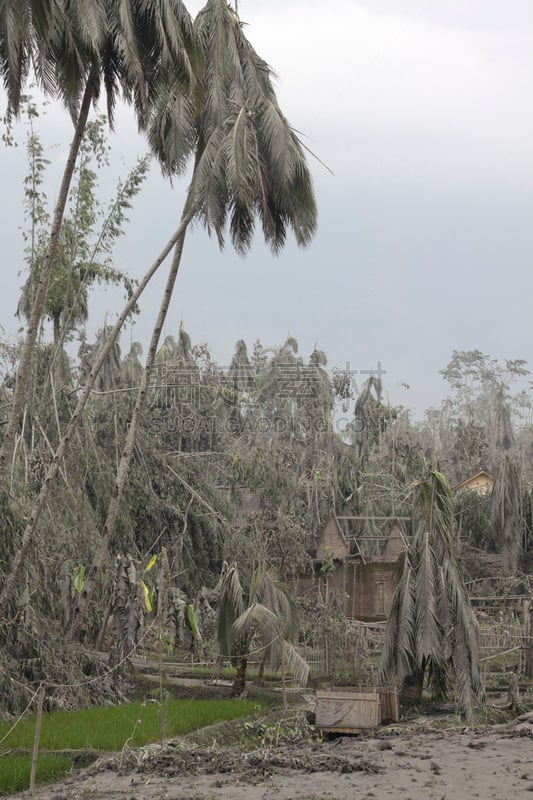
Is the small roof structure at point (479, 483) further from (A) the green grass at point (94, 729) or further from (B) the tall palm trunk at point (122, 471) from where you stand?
(A) the green grass at point (94, 729)

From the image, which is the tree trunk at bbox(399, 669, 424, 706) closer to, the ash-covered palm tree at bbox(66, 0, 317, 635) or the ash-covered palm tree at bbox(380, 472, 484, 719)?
the ash-covered palm tree at bbox(380, 472, 484, 719)

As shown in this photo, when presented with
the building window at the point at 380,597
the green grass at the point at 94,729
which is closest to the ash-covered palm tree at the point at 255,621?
the green grass at the point at 94,729

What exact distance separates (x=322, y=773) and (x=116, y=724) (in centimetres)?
336

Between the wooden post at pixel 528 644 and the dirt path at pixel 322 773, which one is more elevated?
the wooden post at pixel 528 644

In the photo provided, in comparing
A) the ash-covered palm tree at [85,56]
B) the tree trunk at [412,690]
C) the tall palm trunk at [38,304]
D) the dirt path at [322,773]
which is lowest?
the dirt path at [322,773]

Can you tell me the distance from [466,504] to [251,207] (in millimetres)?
19048

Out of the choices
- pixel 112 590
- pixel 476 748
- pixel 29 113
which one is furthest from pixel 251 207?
pixel 476 748

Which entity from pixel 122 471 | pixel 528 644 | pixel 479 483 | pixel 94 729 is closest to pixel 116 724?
pixel 94 729

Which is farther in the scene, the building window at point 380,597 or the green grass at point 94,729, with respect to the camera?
the building window at point 380,597

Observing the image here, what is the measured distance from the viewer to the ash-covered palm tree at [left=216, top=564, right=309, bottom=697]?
15.1 meters

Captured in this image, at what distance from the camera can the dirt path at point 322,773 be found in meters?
9.59

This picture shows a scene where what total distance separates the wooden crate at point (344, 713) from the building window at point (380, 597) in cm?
1260

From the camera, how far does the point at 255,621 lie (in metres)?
15.3

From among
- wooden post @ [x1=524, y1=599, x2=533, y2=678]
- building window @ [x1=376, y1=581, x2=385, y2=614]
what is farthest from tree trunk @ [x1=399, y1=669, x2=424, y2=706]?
building window @ [x1=376, y1=581, x2=385, y2=614]
